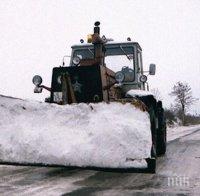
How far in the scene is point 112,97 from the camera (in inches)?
329

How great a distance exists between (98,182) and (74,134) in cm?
76

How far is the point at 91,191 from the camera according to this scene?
5.96 metres

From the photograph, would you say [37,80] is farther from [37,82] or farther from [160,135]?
[160,135]

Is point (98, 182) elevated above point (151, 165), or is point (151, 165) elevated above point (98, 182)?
point (151, 165)

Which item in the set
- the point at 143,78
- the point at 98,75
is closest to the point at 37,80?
the point at 98,75

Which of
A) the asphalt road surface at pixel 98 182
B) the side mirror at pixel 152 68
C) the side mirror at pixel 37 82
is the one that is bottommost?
the asphalt road surface at pixel 98 182

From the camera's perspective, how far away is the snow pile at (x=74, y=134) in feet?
20.4

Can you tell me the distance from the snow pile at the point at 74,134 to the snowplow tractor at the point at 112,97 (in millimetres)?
13

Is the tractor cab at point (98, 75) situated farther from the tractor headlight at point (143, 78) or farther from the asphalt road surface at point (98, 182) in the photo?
the asphalt road surface at point (98, 182)

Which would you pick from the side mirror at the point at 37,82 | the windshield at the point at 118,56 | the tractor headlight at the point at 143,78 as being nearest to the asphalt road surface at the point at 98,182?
the side mirror at the point at 37,82

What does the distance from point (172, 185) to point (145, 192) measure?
0.61 meters

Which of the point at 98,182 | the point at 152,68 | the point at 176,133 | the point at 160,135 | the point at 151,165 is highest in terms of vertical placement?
the point at 152,68

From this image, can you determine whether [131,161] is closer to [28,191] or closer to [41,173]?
[28,191]

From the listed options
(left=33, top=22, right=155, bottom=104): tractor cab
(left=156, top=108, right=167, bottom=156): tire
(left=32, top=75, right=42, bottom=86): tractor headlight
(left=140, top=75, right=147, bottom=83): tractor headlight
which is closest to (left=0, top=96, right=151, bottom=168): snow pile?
(left=33, top=22, right=155, bottom=104): tractor cab
